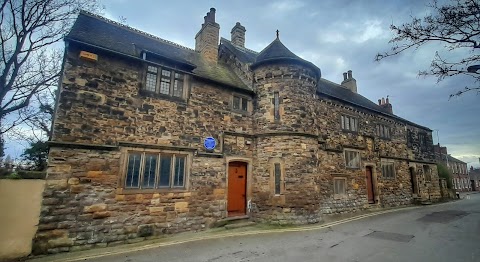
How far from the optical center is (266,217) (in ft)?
35.9

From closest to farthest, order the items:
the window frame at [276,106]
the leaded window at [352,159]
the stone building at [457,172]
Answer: the window frame at [276,106] < the leaded window at [352,159] < the stone building at [457,172]

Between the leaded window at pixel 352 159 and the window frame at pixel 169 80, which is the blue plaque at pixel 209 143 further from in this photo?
the leaded window at pixel 352 159

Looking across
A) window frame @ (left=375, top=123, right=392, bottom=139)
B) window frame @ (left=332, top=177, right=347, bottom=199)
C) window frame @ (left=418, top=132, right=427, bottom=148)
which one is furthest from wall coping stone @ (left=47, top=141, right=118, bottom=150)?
window frame @ (left=418, top=132, right=427, bottom=148)

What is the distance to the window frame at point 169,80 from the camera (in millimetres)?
9602

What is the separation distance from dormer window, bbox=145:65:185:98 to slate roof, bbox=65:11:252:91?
60 cm

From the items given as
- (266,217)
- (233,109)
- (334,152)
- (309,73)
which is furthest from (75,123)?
(334,152)

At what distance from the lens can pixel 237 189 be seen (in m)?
11.5

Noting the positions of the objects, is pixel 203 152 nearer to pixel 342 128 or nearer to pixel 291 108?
pixel 291 108

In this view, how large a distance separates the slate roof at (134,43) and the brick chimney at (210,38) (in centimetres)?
45

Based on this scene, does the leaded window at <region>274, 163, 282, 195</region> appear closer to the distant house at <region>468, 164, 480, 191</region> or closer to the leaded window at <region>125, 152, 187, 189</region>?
the leaded window at <region>125, 152, 187, 189</region>

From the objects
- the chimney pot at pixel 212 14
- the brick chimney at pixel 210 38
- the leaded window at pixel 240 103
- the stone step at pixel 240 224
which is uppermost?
the chimney pot at pixel 212 14

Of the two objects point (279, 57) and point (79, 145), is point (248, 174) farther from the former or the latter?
point (79, 145)

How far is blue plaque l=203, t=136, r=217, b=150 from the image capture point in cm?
1048

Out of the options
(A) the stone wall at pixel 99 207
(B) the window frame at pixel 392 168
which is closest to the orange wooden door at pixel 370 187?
(B) the window frame at pixel 392 168
